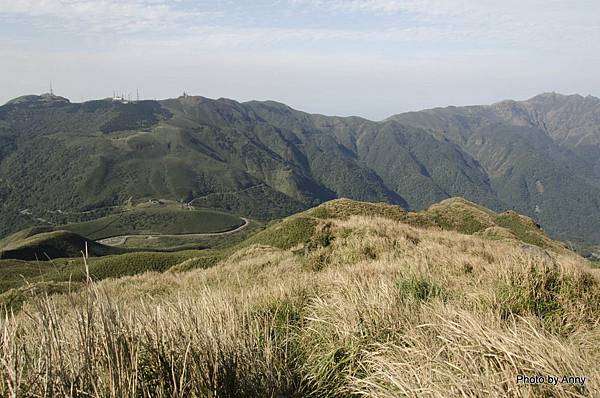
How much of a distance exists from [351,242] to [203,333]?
418 inches

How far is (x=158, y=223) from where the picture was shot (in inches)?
6718

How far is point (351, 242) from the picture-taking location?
1383 centimetres

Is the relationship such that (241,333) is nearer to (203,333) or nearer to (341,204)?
(203,333)

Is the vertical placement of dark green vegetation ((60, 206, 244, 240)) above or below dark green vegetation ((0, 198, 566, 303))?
below

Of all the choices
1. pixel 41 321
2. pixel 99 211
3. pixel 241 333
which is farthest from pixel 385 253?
pixel 99 211

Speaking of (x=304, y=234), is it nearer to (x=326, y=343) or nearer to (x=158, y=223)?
(x=326, y=343)

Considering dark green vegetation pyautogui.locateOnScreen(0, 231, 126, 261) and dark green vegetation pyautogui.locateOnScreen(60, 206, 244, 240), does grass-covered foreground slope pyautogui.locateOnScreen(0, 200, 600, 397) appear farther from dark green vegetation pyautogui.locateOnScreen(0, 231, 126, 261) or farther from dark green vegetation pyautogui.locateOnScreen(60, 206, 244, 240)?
dark green vegetation pyautogui.locateOnScreen(60, 206, 244, 240)

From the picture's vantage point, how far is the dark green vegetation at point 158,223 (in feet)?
523

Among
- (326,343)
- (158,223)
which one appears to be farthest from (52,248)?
(158,223)

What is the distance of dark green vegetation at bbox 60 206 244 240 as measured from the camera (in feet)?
523

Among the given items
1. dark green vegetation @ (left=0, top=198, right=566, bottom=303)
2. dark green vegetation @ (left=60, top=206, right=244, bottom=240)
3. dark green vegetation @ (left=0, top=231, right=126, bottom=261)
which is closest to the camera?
dark green vegetation @ (left=0, top=198, right=566, bottom=303)

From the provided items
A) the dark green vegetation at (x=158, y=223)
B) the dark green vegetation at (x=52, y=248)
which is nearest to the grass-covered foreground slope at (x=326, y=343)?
the dark green vegetation at (x=52, y=248)

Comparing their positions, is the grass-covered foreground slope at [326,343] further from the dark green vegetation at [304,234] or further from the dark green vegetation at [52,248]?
the dark green vegetation at [52,248]

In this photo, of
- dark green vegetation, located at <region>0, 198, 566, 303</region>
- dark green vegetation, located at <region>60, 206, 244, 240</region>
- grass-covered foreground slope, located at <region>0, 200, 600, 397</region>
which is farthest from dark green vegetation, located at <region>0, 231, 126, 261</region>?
dark green vegetation, located at <region>60, 206, 244, 240</region>
